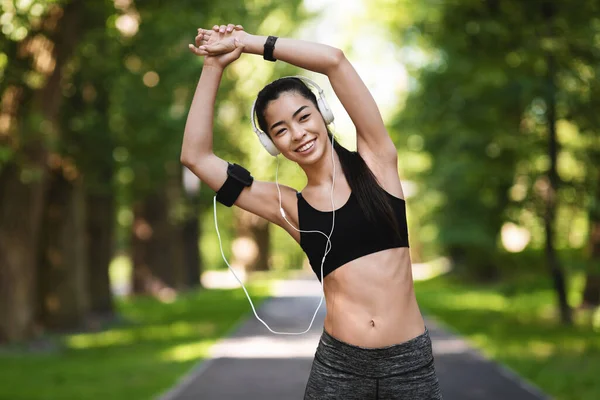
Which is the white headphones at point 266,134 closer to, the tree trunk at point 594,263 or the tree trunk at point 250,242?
the tree trunk at point 594,263

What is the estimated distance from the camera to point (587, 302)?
22578 mm

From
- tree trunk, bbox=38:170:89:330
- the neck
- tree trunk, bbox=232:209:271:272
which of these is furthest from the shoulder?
tree trunk, bbox=232:209:271:272

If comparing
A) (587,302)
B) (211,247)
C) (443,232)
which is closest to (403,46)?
(443,232)

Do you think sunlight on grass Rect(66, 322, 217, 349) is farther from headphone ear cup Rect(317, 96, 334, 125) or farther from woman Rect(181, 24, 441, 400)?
headphone ear cup Rect(317, 96, 334, 125)

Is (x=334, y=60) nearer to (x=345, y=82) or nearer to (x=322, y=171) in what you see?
(x=345, y=82)

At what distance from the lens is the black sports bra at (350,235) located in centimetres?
381

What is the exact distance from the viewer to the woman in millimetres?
3775

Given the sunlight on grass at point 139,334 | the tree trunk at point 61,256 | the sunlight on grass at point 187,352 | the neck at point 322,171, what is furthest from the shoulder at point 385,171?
the tree trunk at point 61,256

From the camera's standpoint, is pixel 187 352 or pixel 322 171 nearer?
pixel 322 171

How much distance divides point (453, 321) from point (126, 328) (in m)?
6.86

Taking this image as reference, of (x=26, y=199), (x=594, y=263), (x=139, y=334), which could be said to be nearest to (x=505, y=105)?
(x=594, y=263)

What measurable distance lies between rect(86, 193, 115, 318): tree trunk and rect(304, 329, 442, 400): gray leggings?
1967 cm

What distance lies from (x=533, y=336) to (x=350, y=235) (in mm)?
14754

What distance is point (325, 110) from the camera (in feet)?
13.1
